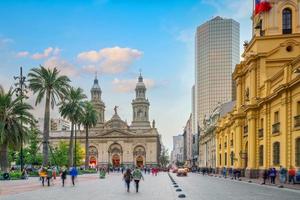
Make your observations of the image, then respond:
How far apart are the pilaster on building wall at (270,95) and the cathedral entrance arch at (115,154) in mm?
96556

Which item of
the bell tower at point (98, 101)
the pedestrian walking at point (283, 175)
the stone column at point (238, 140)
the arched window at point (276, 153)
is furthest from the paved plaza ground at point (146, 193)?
the bell tower at point (98, 101)

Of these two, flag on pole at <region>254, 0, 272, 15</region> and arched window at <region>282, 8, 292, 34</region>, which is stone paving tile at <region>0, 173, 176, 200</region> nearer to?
arched window at <region>282, 8, 292, 34</region>

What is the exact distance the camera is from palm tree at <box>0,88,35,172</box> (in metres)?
47.5

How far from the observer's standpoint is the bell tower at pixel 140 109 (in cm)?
16612

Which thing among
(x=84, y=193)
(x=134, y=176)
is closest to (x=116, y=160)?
(x=134, y=176)

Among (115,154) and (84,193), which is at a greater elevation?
(84,193)

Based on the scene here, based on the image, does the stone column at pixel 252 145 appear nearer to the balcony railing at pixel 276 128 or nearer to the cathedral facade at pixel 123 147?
the balcony railing at pixel 276 128

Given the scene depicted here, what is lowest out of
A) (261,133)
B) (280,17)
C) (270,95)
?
(261,133)

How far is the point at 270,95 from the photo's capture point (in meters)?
44.2

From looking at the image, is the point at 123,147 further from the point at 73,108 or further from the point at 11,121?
the point at 11,121

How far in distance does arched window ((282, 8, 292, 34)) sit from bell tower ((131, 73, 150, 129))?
11453 cm

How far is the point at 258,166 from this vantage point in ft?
169

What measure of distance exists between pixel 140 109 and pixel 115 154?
18.7 metres

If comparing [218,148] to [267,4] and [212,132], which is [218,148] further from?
[267,4]
